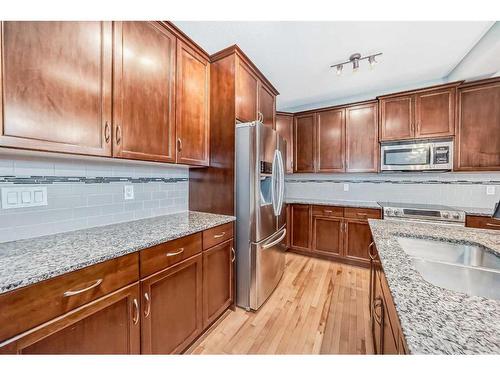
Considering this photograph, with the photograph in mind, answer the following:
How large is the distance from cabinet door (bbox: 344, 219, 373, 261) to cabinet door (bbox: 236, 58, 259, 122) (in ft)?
6.54

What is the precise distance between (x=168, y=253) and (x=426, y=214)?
2859mm

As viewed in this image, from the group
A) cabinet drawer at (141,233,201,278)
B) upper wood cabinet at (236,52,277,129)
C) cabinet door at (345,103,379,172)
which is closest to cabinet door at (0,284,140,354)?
cabinet drawer at (141,233,201,278)

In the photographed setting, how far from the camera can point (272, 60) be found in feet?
7.48

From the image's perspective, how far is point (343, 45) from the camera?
200 centimetres

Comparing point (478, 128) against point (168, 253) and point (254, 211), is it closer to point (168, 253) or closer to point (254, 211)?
point (254, 211)

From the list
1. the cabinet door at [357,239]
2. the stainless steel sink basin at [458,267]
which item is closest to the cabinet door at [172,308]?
the stainless steel sink basin at [458,267]

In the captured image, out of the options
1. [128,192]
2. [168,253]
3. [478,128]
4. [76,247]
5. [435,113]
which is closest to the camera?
[76,247]

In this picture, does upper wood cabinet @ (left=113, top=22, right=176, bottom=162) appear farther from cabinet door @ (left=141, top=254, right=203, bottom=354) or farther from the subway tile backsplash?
cabinet door @ (left=141, top=254, right=203, bottom=354)

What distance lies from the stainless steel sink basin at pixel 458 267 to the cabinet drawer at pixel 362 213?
165 centimetres

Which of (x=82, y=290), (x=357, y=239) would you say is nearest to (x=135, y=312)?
(x=82, y=290)

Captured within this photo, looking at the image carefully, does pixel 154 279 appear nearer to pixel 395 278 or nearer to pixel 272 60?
pixel 395 278
